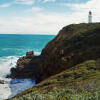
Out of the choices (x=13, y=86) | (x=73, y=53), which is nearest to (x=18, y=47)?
(x=13, y=86)

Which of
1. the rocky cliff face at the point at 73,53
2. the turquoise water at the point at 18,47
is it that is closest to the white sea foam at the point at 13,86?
the rocky cliff face at the point at 73,53

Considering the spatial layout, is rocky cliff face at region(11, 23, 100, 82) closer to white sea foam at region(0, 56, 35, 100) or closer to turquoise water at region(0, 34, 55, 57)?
white sea foam at region(0, 56, 35, 100)

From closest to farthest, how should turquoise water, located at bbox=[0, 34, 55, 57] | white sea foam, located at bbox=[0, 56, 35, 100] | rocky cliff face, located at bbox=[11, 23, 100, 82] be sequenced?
rocky cliff face, located at bbox=[11, 23, 100, 82]
white sea foam, located at bbox=[0, 56, 35, 100]
turquoise water, located at bbox=[0, 34, 55, 57]

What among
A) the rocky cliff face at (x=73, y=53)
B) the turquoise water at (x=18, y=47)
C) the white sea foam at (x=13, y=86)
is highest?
the turquoise water at (x=18, y=47)

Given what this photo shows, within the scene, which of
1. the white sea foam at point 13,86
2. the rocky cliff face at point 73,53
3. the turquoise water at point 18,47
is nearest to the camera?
the rocky cliff face at point 73,53

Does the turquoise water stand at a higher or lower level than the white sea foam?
higher

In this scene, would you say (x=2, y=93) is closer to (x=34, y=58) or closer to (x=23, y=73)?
(x=23, y=73)

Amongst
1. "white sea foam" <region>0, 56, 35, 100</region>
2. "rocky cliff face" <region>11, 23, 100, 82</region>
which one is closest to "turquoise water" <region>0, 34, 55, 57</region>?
"white sea foam" <region>0, 56, 35, 100</region>

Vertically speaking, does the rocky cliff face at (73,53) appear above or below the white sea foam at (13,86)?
above

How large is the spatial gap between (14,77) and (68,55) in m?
13.2

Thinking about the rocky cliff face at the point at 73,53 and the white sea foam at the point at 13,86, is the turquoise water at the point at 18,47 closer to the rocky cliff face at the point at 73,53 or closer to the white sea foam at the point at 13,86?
the white sea foam at the point at 13,86

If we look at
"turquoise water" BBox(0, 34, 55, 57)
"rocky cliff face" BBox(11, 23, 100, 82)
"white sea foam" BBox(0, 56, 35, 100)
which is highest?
"turquoise water" BBox(0, 34, 55, 57)

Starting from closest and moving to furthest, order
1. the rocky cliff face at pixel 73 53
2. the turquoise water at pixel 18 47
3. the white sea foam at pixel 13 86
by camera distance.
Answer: the rocky cliff face at pixel 73 53 < the white sea foam at pixel 13 86 < the turquoise water at pixel 18 47

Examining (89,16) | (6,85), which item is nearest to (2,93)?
(6,85)
